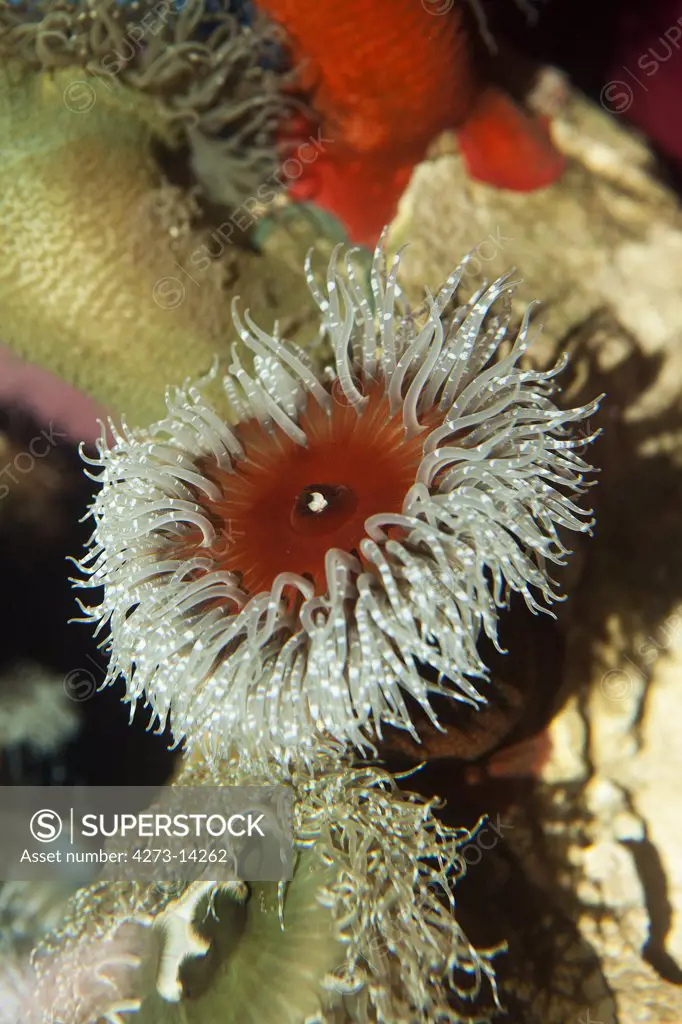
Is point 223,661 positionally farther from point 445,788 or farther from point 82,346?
point 82,346

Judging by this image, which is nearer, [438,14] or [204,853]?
[204,853]

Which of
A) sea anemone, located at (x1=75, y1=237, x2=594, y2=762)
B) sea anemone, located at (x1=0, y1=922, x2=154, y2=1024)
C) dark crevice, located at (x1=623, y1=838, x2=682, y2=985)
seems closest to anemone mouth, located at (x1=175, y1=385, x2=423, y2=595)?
sea anemone, located at (x1=75, y1=237, x2=594, y2=762)

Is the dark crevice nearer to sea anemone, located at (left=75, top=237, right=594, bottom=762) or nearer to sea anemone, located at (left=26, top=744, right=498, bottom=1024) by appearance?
sea anemone, located at (left=26, top=744, right=498, bottom=1024)

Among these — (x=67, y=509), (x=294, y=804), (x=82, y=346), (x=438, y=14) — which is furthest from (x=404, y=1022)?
(x=438, y=14)

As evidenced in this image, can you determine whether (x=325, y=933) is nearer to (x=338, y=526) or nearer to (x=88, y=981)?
(x=88, y=981)

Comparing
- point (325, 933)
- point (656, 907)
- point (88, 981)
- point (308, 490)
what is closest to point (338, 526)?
point (308, 490)

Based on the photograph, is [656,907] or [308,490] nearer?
[308,490]
